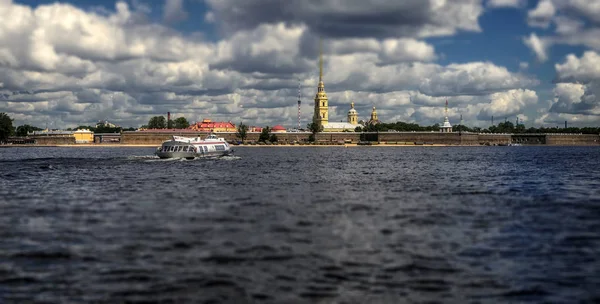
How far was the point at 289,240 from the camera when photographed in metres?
18.9

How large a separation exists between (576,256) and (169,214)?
15161mm

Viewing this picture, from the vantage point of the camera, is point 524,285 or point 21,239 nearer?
point 524,285

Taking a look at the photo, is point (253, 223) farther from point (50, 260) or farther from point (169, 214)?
point (50, 260)

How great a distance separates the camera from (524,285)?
1357cm

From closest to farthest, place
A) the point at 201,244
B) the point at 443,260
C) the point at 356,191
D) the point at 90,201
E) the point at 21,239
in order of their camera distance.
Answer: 1. the point at 443,260
2. the point at 201,244
3. the point at 21,239
4. the point at 90,201
5. the point at 356,191

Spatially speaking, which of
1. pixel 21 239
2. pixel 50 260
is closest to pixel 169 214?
pixel 21 239

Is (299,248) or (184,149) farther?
(184,149)

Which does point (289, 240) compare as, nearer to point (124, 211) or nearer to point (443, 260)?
point (443, 260)

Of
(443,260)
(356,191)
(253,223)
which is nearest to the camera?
(443,260)

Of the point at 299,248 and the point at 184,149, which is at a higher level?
the point at 184,149

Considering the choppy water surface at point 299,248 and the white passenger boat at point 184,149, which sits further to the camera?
the white passenger boat at point 184,149

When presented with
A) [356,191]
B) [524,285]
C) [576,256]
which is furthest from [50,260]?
[356,191]

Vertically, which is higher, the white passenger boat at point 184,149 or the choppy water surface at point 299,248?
the white passenger boat at point 184,149

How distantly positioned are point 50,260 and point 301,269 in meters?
6.59
